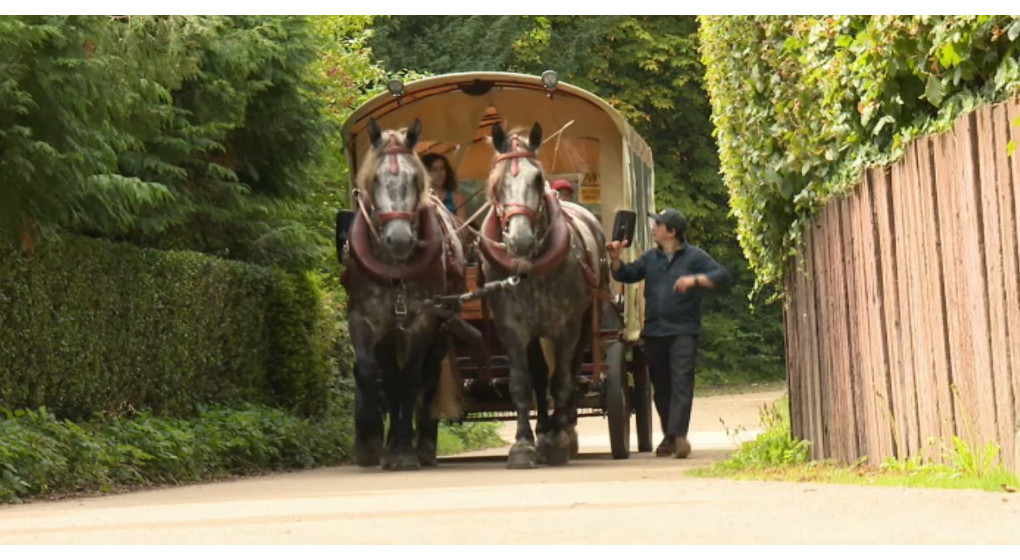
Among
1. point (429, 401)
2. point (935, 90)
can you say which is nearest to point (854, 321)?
point (935, 90)

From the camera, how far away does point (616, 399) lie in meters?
15.7

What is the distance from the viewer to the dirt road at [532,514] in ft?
24.5

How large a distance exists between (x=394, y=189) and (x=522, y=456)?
81.5 inches

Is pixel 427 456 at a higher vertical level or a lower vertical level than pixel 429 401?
lower

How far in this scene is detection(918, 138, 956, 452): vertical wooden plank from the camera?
33.0ft

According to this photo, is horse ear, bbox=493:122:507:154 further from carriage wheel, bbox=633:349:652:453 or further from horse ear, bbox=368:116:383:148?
carriage wheel, bbox=633:349:652:453

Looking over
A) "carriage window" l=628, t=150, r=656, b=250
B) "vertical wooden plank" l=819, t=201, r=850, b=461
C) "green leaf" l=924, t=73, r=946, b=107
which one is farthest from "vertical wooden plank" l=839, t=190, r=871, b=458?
"carriage window" l=628, t=150, r=656, b=250

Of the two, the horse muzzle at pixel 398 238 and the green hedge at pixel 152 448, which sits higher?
the horse muzzle at pixel 398 238

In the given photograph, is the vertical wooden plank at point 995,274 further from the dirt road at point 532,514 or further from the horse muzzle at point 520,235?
the horse muzzle at point 520,235

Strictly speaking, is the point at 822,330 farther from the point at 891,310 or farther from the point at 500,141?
the point at 500,141

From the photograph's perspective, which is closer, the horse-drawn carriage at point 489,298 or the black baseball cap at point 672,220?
the horse-drawn carriage at point 489,298

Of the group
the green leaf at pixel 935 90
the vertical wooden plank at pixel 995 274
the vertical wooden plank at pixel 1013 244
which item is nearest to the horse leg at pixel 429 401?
the green leaf at pixel 935 90

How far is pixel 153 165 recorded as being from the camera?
16.8 meters

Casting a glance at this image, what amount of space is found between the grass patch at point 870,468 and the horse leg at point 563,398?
1483 millimetres
